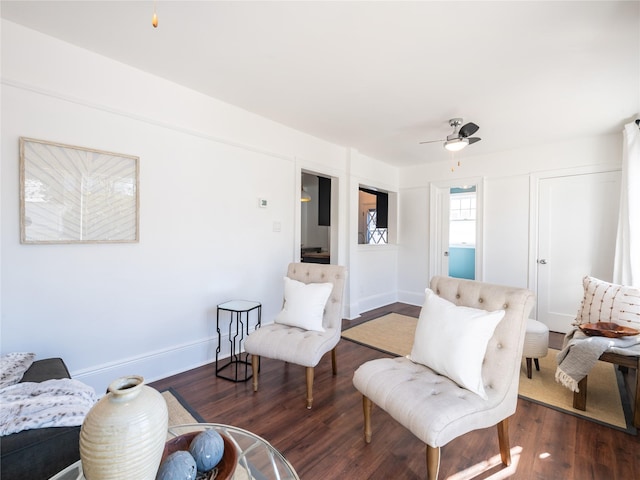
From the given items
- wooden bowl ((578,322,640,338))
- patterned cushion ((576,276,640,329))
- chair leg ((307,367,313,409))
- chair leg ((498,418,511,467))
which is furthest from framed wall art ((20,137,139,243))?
patterned cushion ((576,276,640,329))

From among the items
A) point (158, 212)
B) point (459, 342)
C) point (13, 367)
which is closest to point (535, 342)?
point (459, 342)

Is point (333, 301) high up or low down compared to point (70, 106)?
down

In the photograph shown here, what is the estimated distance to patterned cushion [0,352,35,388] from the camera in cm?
144

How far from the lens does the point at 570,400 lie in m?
2.22

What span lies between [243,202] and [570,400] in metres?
3.31

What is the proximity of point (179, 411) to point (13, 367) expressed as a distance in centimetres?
96

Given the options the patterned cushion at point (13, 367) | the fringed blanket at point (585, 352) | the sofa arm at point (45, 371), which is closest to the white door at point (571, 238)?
the fringed blanket at point (585, 352)

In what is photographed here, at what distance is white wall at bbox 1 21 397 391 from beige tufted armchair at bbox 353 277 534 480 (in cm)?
179

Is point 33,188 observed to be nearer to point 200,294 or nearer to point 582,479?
point 200,294

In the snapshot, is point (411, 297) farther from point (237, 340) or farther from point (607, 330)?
point (237, 340)

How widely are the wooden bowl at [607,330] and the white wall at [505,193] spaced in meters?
1.94

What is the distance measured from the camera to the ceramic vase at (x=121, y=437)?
25.3 inches

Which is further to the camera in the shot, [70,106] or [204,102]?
[204,102]

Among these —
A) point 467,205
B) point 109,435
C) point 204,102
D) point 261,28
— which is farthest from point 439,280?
point 467,205
